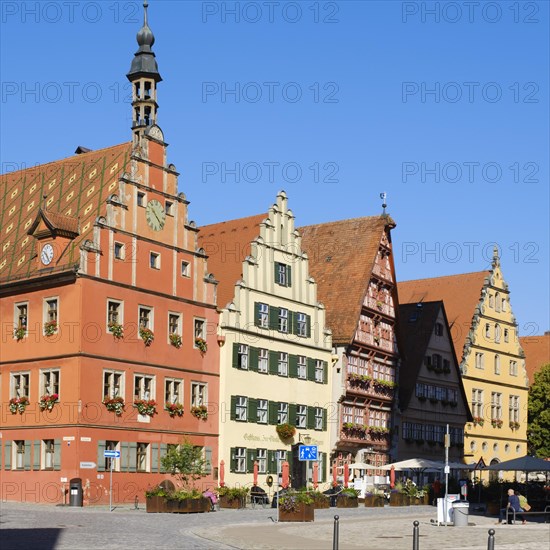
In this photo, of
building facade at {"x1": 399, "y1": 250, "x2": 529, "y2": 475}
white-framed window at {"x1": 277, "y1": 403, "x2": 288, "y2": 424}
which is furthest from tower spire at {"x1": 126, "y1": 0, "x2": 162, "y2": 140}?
building facade at {"x1": 399, "y1": 250, "x2": 529, "y2": 475}

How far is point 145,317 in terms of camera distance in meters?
50.6

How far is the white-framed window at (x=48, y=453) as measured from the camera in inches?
1858

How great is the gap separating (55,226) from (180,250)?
645 cm

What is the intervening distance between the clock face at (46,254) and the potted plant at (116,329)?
147 inches

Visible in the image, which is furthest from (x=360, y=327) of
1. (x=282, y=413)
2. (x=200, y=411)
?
(x=200, y=411)

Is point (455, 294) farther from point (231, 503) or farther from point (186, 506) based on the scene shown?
point (186, 506)

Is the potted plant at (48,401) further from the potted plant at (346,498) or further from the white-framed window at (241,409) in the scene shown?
the potted plant at (346,498)

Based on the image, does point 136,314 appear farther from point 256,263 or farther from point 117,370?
point 256,263

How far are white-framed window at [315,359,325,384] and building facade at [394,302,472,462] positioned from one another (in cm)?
799

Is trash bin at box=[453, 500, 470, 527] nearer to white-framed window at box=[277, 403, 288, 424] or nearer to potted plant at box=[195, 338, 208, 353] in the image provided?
potted plant at box=[195, 338, 208, 353]

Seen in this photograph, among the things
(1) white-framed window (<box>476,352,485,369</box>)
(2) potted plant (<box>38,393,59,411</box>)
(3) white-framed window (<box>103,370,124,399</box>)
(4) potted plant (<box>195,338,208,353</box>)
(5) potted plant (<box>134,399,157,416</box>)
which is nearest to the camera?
(2) potted plant (<box>38,393,59,411</box>)

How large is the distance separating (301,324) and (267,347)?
3322 millimetres

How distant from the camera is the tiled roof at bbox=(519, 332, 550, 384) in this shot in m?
91.3

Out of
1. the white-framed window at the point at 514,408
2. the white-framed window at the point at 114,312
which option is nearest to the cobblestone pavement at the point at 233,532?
the white-framed window at the point at 114,312
